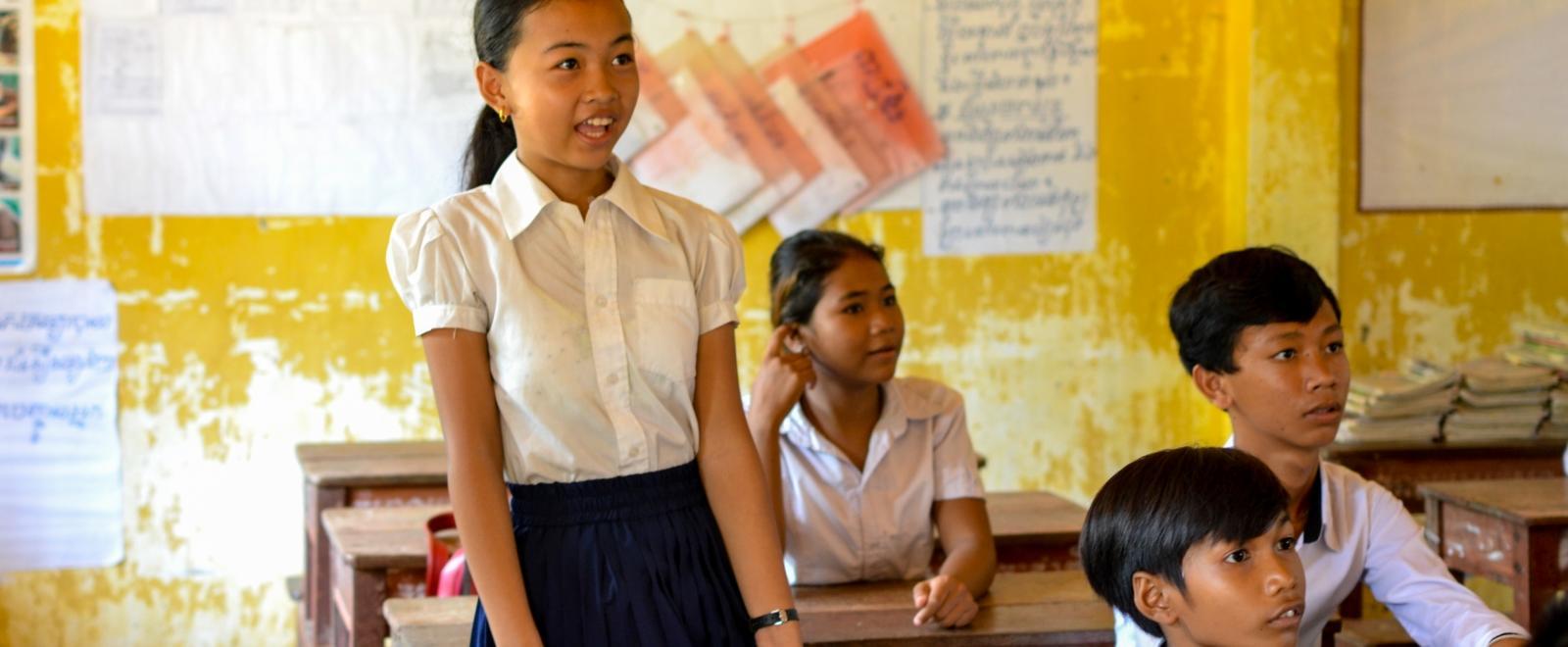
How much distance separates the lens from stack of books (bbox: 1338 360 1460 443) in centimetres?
389

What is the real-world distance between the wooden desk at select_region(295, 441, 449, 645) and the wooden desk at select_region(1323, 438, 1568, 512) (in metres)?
2.06

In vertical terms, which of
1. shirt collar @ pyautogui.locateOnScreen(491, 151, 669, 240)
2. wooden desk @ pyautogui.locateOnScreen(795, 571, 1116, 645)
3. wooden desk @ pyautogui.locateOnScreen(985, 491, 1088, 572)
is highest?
shirt collar @ pyautogui.locateOnScreen(491, 151, 669, 240)

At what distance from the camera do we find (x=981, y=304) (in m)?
4.50

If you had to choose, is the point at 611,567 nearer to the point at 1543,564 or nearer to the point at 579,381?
the point at 579,381

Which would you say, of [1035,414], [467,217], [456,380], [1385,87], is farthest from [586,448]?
[1385,87]

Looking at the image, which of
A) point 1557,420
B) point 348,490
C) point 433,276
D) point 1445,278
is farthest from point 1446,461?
point 433,276

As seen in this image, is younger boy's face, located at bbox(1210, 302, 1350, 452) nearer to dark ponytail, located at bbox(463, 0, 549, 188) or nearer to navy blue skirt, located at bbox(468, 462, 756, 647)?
navy blue skirt, located at bbox(468, 462, 756, 647)

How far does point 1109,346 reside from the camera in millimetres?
4570

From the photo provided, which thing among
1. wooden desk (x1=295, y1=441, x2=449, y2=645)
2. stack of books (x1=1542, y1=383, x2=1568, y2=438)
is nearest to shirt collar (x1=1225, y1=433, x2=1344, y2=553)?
wooden desk (x1=295, y1=441, x2=449, y2=645)

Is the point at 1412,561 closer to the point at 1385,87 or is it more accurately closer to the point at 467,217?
the point at 467,217

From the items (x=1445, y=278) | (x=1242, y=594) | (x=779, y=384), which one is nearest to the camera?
(x=1242, y=594)

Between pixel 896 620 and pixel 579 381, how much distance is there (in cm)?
65

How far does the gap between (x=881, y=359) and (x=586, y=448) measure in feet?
3.24

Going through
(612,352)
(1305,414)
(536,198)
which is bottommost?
(1305,414)
